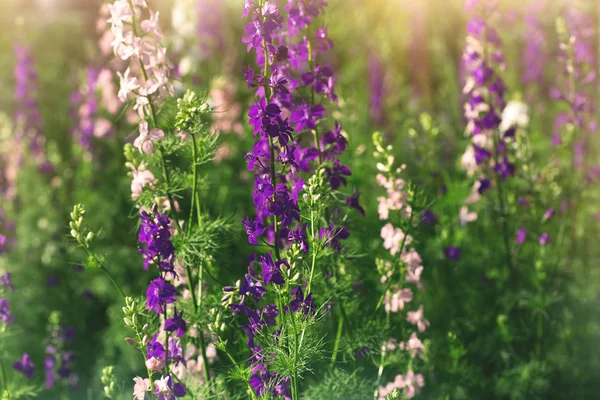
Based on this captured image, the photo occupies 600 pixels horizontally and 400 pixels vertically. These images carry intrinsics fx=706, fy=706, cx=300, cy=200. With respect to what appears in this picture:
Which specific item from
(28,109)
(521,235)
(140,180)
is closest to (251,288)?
(140,180)

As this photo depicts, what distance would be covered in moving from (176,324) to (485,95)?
2.10 metres

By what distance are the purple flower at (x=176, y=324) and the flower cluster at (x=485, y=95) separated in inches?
69.8

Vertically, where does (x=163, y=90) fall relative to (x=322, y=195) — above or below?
above

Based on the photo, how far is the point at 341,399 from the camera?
9.39 ft

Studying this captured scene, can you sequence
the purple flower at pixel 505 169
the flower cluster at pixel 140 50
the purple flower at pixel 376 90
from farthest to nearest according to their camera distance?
the purple flower at pixel 376 90, the purple flower at pixel 505 169, the flower cluster at pixel 140 50

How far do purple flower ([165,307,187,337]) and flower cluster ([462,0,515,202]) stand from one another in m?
1.77

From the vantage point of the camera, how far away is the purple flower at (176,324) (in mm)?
2488

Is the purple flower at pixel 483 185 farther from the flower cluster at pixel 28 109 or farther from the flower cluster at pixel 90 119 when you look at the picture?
the flower cluster at pixel 28 109

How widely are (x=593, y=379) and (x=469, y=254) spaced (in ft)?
3.38

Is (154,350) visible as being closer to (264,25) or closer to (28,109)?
(264,25)

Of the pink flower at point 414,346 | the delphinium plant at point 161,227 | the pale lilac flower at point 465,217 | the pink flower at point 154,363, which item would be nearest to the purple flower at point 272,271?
the delphinium plant at point 161,227

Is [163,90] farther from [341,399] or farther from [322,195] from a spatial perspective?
[341,399]

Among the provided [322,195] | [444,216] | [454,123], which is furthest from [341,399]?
[454,123]

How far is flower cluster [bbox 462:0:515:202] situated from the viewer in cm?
361
